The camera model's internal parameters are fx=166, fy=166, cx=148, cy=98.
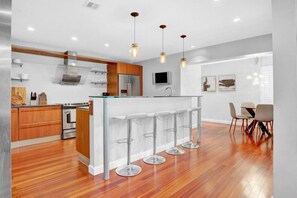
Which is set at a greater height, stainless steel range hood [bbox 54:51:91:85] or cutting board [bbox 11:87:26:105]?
stainless steel range hood [bbox 54:51:91:85]

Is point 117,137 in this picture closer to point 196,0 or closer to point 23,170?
point 23,170

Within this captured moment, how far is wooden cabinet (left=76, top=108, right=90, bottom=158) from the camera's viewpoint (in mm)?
2840

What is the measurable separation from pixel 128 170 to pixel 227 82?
6010 millimetres

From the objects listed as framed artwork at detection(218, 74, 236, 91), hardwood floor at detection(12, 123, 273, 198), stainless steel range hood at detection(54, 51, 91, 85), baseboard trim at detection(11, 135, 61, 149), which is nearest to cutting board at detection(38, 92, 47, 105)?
stainless steel range hood at detection(54, 51, 91, 85)

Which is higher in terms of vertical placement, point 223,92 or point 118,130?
point 223,92

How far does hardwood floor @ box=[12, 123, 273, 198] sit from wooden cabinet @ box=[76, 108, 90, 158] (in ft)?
0.89

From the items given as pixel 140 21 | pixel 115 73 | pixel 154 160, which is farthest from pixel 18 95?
pixel 154 160

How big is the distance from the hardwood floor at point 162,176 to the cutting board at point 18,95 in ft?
4.86

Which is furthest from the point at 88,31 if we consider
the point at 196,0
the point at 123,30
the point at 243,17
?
the point at 243,17

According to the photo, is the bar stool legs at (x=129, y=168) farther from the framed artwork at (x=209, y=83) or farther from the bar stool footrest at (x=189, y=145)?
the framed artwork at (x=209, y=83)

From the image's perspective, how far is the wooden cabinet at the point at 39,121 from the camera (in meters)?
4.01

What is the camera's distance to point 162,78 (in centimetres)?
→ 633

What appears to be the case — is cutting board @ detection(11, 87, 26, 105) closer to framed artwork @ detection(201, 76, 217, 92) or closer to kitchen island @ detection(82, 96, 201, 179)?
kitchen island @ detection(82, 96, 201, 179)

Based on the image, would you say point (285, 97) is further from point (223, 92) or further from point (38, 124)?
point (223, 92)
